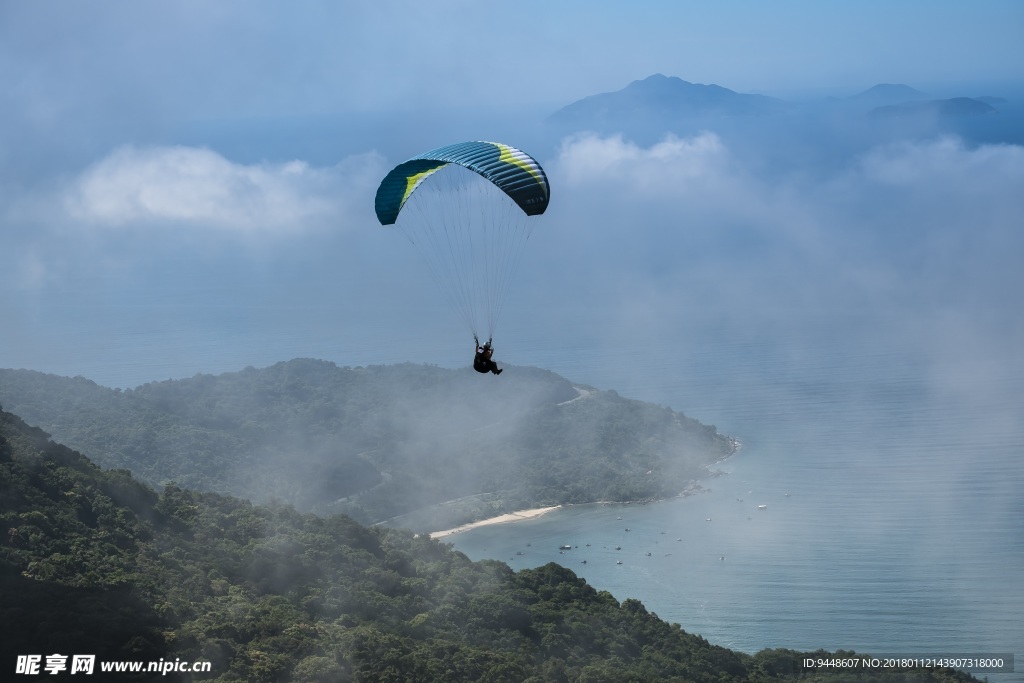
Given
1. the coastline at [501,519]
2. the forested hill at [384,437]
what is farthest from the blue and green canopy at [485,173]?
the forested hill at [384,437]

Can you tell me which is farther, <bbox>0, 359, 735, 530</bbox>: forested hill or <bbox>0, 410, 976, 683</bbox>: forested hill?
<bbox>0, 359, 735, 530</bbox>: forested hill

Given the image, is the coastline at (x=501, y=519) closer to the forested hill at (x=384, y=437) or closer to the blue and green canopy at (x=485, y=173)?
the forested hill at (x=384, y=437)

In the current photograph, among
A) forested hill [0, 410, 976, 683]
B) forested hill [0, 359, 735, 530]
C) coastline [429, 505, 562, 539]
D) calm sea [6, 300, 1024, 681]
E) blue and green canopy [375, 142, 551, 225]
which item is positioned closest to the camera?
blue and green canopy [375, 142, 551, 225]

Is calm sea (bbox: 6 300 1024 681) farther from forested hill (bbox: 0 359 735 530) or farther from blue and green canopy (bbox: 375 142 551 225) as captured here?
blue and green canopy (bbox: 375 142 551 225)

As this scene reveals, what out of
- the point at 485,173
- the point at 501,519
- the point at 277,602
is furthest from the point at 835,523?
the point at 485,173

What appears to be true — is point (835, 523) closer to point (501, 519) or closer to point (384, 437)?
point (501, 519)

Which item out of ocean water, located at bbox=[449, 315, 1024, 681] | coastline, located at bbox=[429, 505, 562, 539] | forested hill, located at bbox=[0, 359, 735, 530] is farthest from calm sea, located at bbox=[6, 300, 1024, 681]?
forested hill, located at bbox=[0, 359, 735, 530]
